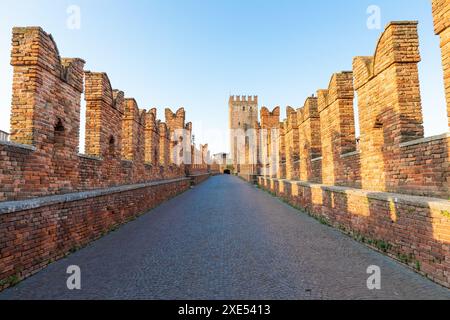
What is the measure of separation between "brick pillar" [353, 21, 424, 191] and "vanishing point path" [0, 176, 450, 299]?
190cm

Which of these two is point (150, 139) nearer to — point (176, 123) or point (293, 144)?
point (293, 144)

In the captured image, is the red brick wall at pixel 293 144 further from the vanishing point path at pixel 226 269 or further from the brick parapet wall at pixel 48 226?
the brick parapet wall at pixel 48 226

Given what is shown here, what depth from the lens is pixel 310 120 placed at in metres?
11.6

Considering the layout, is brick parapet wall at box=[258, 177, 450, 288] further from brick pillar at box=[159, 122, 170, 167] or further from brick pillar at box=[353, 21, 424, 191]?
brick pillar at box=[159, 122, 170, 167]

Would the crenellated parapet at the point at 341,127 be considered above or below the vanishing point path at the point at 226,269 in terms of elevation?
above

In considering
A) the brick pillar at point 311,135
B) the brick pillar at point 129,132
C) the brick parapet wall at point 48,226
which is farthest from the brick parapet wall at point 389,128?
the brick pillar at point 129,132

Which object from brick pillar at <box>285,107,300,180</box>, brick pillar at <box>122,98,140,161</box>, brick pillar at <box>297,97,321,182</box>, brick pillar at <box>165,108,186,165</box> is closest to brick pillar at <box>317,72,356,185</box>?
brick pillar at <box>297,97,321,182</box>

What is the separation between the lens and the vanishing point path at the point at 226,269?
3477mm

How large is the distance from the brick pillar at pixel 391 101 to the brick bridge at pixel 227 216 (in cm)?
2

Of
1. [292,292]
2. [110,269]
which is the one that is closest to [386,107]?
[292,292]

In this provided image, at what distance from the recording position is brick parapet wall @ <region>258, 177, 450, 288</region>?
147 inches

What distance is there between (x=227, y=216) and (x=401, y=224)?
561 cm

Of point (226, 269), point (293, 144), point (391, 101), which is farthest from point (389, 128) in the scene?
point (293, 144)
